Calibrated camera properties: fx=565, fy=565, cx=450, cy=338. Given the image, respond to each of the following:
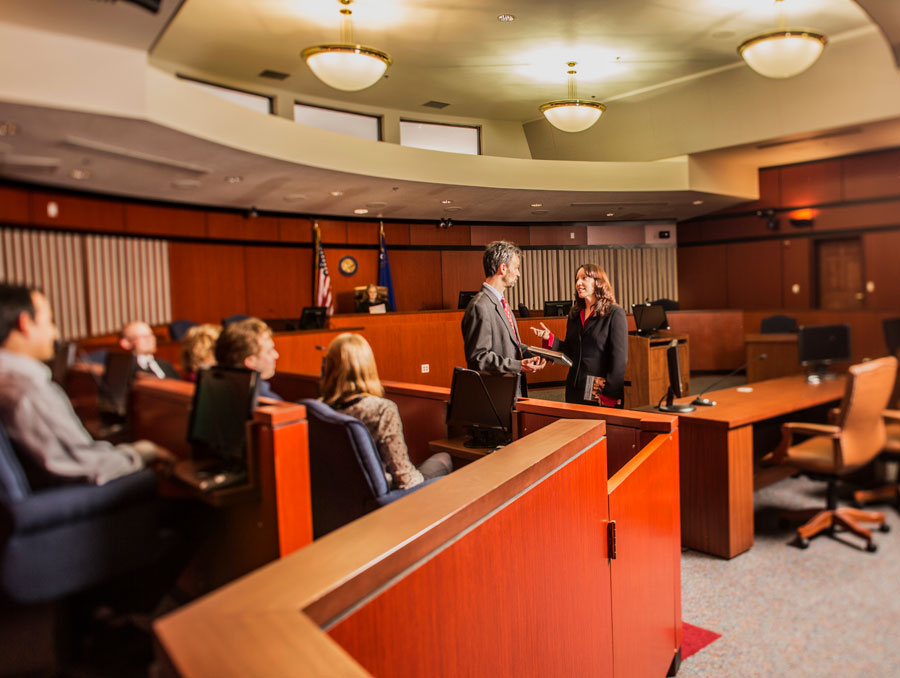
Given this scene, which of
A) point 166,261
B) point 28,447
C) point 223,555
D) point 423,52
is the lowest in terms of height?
point 223,555

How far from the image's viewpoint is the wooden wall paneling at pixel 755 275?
1250 mm

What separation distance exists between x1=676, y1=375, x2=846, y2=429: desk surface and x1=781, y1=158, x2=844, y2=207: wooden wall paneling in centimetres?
113

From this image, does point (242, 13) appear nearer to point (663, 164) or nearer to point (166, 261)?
point (166, 261)

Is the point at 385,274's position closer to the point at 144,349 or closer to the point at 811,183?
the point at 144,349

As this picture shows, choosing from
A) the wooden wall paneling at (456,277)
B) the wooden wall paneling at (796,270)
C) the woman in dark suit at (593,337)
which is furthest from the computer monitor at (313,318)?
the wooden wall paneling at (796,270)

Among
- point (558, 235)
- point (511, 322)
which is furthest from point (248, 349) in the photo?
point (558, 235)

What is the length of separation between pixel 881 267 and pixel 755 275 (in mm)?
238

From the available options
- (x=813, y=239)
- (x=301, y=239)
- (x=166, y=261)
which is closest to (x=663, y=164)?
(x=813, y=239)

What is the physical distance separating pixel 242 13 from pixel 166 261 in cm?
38

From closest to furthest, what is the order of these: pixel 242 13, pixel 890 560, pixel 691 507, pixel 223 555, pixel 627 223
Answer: pixel 223 555, pixel 242 13, pixel 890 560, pixel 627 223, pixel 691 507

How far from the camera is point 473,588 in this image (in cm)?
58

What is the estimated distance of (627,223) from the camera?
3.93 feet

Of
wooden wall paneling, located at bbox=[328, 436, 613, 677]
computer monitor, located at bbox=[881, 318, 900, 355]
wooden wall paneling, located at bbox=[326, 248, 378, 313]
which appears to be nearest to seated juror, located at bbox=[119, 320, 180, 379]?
wooden wall paneling, located at bbox=[328, 436, 613, 677]

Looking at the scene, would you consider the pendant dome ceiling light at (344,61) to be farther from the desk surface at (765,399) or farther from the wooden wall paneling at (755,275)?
the desk surface at (765,399)
